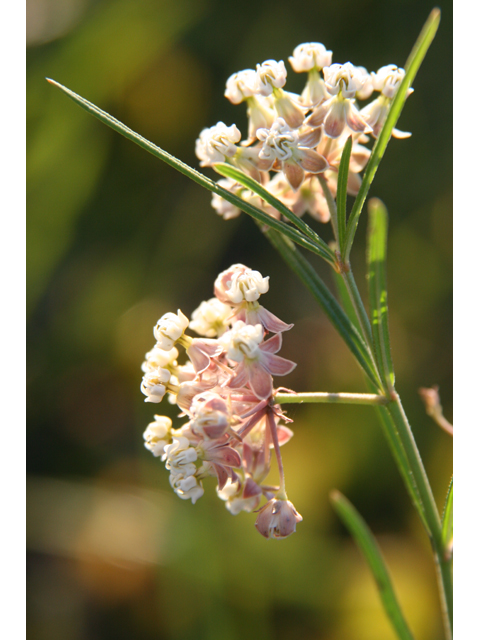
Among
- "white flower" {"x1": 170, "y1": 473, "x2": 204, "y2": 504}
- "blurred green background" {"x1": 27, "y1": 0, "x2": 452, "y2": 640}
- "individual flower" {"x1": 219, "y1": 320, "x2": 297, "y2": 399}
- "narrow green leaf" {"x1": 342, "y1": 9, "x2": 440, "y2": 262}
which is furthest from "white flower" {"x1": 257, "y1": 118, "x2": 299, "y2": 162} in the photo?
"blurred green background" {"x1": 27, "y1": 0, "x2": 452, "y2": 640}

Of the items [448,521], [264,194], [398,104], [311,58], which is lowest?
[448,521]

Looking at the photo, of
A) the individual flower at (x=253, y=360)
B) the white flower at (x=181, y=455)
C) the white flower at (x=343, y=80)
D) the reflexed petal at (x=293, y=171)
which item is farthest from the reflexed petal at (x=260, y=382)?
the white flower at (x=343, y=80)

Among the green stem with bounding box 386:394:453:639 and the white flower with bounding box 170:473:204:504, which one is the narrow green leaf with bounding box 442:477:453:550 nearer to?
the green stem with bounding box 386:394:453:639

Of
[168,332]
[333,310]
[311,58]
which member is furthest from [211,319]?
[311,58]

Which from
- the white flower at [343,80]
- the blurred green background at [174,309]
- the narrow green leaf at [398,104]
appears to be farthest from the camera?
the blurred green background at [174,309]

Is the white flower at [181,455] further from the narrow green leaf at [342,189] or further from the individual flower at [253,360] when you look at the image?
the narrow green leaf at [342,189]

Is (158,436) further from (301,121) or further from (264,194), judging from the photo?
(301,121)
